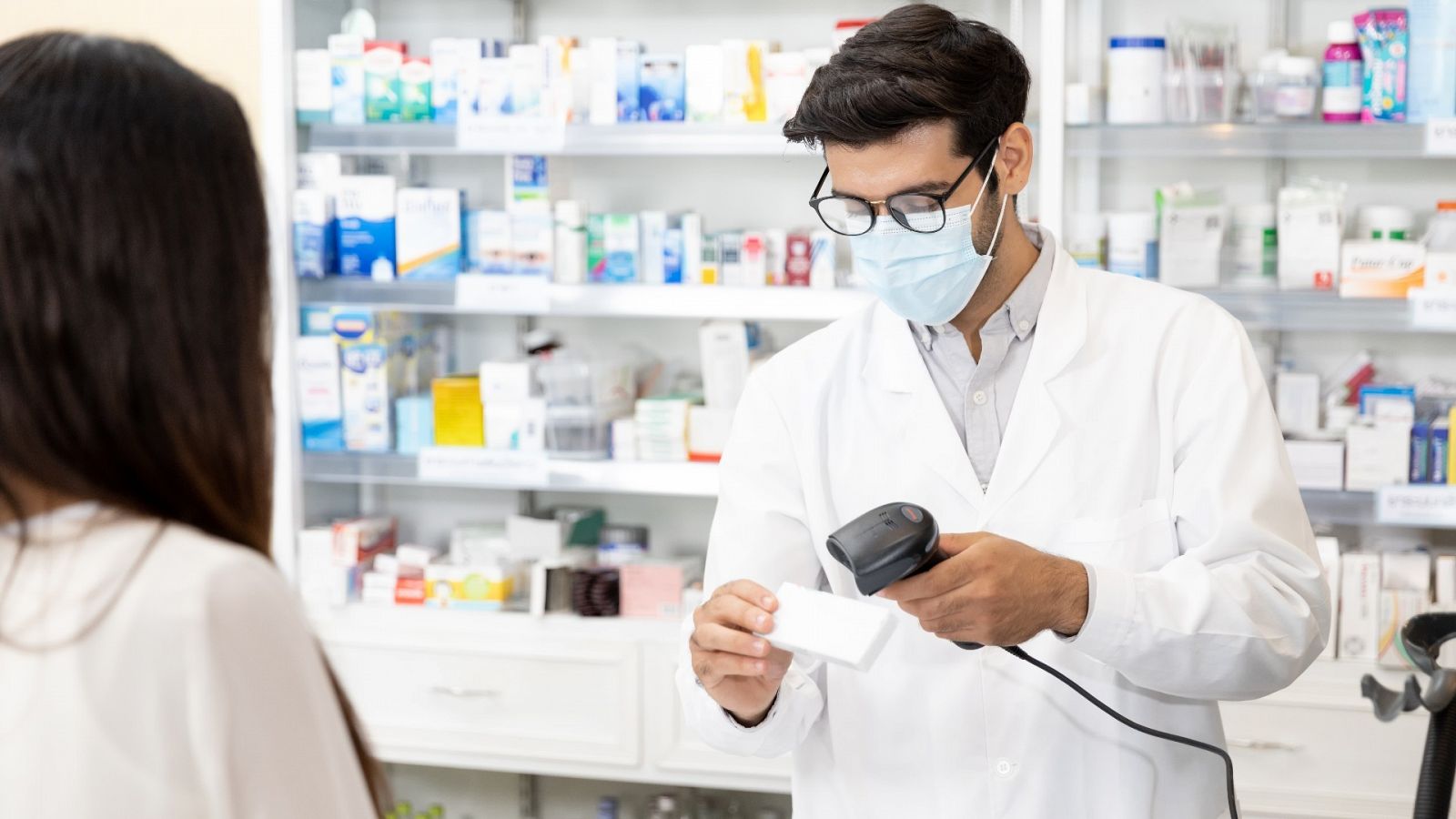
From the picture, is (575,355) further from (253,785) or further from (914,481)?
(253,785)

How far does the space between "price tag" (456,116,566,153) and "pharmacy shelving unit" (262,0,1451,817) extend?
30 mm

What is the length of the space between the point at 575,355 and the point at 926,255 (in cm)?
146

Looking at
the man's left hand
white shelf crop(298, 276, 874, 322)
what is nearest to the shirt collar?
the man's left hand

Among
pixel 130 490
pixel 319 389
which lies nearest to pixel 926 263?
pixel 130 490

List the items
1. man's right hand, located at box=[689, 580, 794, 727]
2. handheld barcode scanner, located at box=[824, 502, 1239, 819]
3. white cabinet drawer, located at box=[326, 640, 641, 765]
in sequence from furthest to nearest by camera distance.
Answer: white cabinet drawer, located at box=[326, 640, 641, 765] < man's right hand, located at box=[689, 580, 794, 727] < handheld barcode scanner, located at box=[824, 502, 1239, 819]

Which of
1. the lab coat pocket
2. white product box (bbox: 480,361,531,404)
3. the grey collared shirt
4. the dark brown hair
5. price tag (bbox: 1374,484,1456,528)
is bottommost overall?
price tag (bbox: 1374,484,1456,528)

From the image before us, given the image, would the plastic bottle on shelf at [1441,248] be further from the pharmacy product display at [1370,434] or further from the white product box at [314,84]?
the white product box at [314,84]

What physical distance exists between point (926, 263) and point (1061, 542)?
381 millimetres

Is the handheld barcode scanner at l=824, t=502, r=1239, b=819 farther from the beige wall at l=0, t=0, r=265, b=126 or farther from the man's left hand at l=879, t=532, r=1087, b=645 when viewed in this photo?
the beige wall at l=0, t=0, r=265, b=126

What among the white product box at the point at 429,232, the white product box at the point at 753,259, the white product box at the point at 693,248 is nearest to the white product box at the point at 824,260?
the white product box at the point at 753,259

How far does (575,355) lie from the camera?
9.84 feet

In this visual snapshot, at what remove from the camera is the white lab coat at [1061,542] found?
1482mm

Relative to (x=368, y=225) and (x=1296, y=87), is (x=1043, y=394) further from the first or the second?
(x=368, y=225)

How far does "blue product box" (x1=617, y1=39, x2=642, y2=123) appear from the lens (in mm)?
2832
